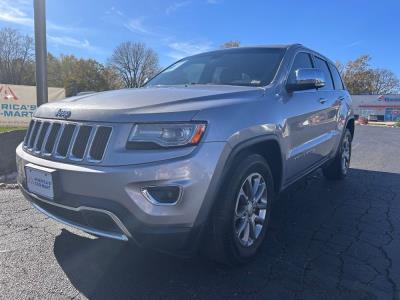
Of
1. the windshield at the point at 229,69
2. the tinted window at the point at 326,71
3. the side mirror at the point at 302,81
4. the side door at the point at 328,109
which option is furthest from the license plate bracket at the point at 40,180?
the tinted window at the point at 326,71

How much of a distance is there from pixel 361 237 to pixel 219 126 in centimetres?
212

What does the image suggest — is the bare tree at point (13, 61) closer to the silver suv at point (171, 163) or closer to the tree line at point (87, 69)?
the tree line at point (87, 69)

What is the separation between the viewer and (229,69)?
398cm

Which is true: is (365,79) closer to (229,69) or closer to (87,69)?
(87,69)

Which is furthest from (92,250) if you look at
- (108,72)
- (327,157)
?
(108,72)

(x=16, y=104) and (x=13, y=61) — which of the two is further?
(x=13, y=61)

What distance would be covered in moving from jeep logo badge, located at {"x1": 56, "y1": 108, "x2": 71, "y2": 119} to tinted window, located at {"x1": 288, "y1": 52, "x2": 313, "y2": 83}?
2.11 meters

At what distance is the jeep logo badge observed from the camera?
278cm

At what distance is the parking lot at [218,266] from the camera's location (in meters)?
2.66

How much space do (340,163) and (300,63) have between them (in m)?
2.42

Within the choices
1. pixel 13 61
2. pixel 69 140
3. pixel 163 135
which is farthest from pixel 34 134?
pixel 13 61

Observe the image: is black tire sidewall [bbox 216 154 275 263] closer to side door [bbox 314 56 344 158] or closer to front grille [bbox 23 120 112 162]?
front grille [bbox 23 120 112 162]

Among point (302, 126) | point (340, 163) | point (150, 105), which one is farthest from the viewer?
point (340, 163)

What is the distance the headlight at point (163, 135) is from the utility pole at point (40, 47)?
533 centimetres
